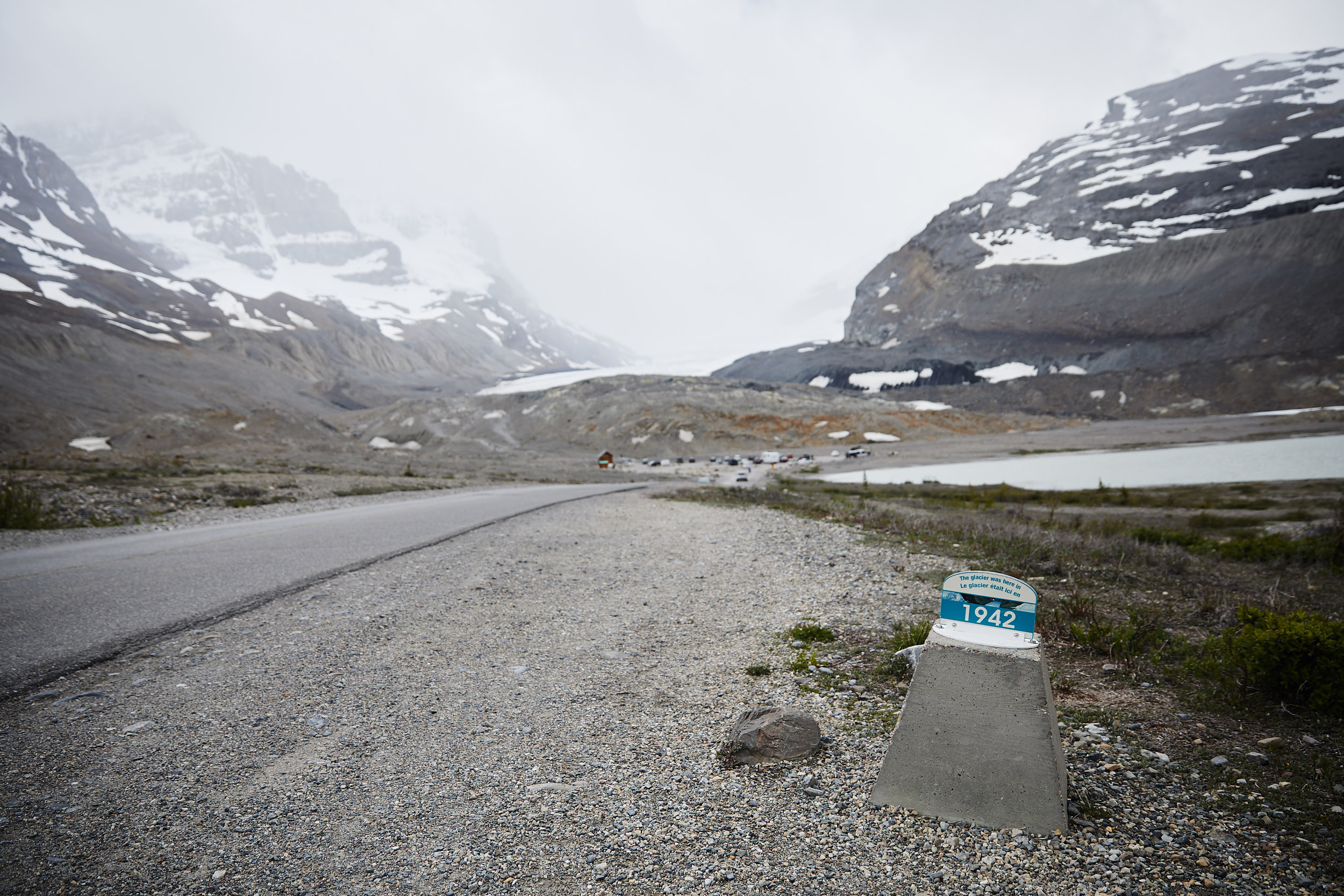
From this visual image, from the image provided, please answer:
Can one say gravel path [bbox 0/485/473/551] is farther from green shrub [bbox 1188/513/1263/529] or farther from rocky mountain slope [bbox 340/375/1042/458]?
rocky mountain slope [bbox 340/375/1042/458]

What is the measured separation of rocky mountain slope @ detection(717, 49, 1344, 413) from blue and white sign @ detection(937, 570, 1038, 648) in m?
111

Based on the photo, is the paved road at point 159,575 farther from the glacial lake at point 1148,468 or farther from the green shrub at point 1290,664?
the glacial lake at point 1148,468

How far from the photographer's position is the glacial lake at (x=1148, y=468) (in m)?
34.7

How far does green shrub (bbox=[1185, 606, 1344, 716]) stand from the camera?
4086 mm

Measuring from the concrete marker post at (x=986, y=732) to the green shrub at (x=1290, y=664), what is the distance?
2142mm

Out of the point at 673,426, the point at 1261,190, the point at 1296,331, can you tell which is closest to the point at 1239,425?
the point at 1296,331

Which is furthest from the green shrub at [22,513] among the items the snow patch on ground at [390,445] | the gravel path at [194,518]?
the snow patch on ground at [390,445]

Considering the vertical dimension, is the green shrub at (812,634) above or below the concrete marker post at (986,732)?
below

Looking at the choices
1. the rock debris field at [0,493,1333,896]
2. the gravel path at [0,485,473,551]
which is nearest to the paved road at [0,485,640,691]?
the rock debris field at [0,493,1333,896]

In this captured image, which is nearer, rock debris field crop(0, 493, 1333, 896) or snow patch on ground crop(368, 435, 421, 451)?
rock debris field crop(0, 493, 1333, 896)

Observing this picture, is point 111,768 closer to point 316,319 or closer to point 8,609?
point 8,609

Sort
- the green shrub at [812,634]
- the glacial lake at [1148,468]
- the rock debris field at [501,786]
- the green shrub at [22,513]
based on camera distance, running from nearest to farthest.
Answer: the rock debris field at [501,786], the green shrub at [812,634], the green shrub at [22,513], the glacial lake at [1148,468]

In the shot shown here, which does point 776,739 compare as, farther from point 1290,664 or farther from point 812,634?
point 1290,664

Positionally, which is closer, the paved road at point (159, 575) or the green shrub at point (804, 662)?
the green shrub at point (804, 662)
